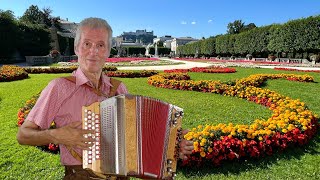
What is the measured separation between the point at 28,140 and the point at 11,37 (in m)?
42.7

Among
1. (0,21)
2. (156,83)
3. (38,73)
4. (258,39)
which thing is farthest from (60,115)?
(258,39)

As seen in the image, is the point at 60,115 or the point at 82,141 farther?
the point at 60,115

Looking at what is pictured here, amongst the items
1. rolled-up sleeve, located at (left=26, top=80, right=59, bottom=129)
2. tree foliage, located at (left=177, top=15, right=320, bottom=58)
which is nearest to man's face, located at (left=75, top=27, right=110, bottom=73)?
rolled-up sleeve, located at (left=26, top=80, right=59, bottom=129)

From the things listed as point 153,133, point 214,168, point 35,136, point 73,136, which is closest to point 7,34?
point 214,168

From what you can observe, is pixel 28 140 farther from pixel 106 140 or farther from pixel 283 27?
pixel 283 27

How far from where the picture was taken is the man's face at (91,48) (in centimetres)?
213

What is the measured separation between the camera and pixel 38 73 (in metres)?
21.3

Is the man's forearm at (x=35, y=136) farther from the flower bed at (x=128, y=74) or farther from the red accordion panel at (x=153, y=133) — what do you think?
the flower bed at (x=128, y=74)

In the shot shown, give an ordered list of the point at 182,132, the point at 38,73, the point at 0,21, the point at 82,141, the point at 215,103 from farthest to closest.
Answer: the point at 0,21 → the point at 38,73 → the point at 215,103 → the point at 182,132 → the point at 82,141

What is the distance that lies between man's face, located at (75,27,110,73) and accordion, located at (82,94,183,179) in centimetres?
43

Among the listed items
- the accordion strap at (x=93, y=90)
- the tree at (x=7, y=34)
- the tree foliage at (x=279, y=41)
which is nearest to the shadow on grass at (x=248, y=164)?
the accordion strap at (x=93, y=90)

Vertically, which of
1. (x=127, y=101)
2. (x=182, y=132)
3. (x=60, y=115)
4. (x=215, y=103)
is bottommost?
(x=215, y=103)

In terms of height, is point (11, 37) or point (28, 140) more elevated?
point (11, 37)

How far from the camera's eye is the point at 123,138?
1.80 metres
